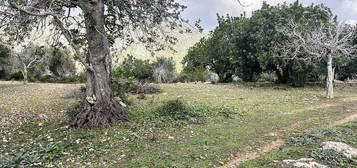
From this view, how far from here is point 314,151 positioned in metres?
5.73

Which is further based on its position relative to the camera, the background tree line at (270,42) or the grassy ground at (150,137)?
the background tree line at (270,42)

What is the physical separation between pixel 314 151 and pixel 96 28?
23.5 ft

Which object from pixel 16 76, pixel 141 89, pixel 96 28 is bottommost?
pixel 141 89

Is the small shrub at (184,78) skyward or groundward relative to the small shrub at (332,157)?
skyward

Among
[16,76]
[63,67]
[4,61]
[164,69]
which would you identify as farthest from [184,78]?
[16,76]

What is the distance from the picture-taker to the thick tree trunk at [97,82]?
8.38m

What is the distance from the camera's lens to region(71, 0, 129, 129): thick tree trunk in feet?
27.5

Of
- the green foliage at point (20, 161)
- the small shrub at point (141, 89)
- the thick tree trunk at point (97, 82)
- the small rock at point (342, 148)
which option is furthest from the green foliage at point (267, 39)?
the green foliage at point (20, 161)

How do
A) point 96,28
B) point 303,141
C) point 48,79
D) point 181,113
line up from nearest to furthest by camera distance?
1. point 303,141
2. point 96,28
3. point 181,113
4. point 48,79

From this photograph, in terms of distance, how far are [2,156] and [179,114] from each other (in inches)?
223

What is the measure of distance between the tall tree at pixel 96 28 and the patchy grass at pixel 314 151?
17.1 ft

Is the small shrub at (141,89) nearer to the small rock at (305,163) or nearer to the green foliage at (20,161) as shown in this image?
the green foliage at (20,161)

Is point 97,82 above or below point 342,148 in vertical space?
above

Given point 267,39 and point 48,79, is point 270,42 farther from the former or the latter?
point 48,79
